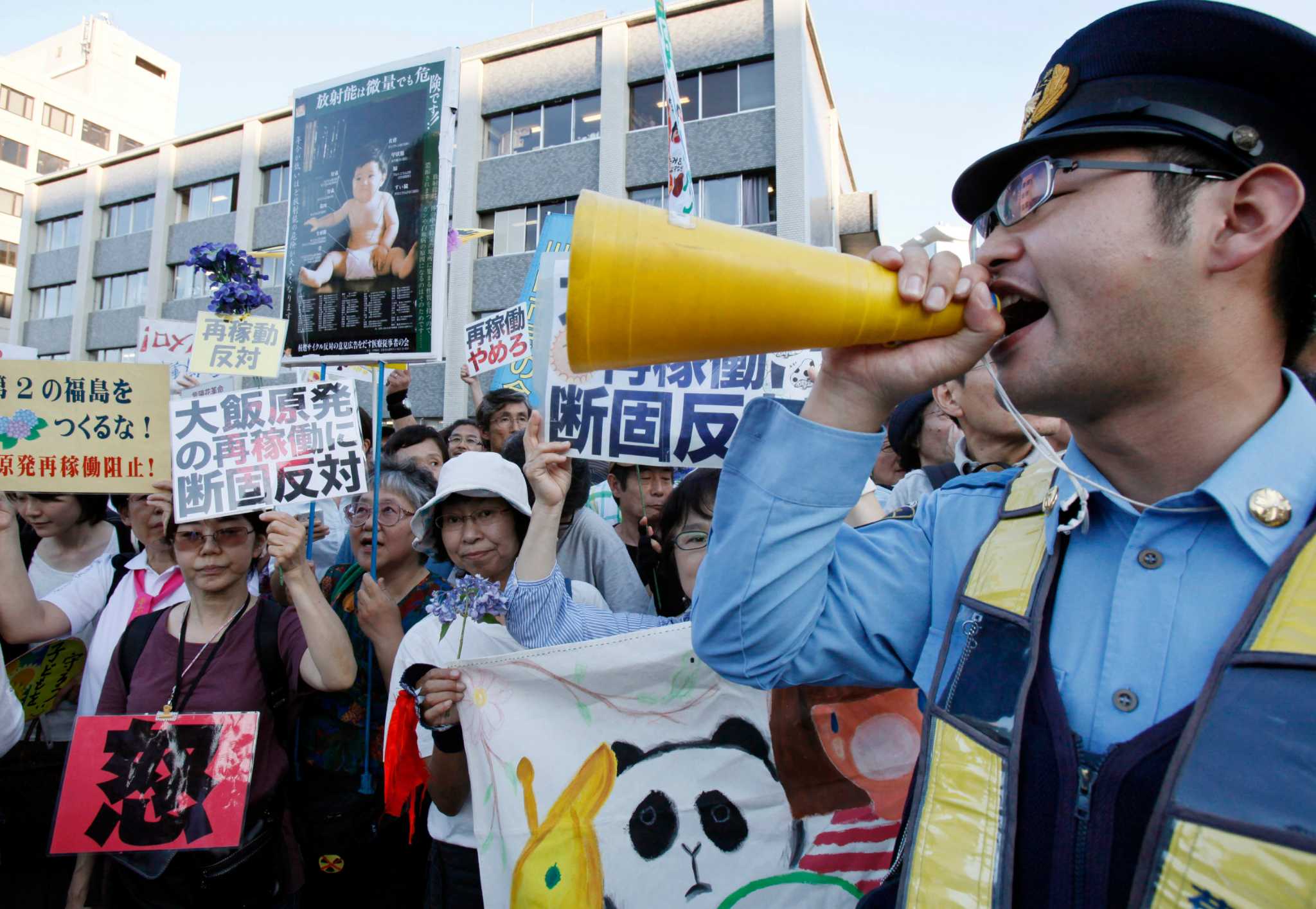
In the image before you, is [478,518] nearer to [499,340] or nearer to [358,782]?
[358,782]

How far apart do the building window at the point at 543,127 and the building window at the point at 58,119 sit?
34.4 meters

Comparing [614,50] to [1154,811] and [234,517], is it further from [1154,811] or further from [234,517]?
[1154,811]

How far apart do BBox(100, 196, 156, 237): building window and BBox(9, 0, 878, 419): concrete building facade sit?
1.34 meters

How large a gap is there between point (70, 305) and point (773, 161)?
25108mm

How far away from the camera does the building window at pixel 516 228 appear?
18766 millimetres

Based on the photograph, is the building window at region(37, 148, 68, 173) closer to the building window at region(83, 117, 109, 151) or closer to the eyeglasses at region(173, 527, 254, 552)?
the building window at region(83, 117, 109, 151)

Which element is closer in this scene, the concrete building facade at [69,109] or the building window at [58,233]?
the building window at [58,233]

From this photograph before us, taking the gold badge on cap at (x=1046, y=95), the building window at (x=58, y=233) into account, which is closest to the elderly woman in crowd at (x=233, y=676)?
the gold badge on cap at (x=1046, y=95)

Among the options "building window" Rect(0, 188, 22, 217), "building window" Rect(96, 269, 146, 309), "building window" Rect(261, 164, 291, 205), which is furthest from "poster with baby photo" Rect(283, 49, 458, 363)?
"building window" Rect(0, 188, 22, 217)

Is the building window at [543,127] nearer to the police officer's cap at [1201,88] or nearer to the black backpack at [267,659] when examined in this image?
the black backpack at [267,659]

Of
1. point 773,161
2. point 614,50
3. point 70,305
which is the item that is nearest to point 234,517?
point 773,161

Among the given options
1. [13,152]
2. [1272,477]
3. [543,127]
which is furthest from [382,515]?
[13,152]

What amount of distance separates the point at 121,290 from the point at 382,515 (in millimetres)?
28059

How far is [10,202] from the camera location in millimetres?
37406
